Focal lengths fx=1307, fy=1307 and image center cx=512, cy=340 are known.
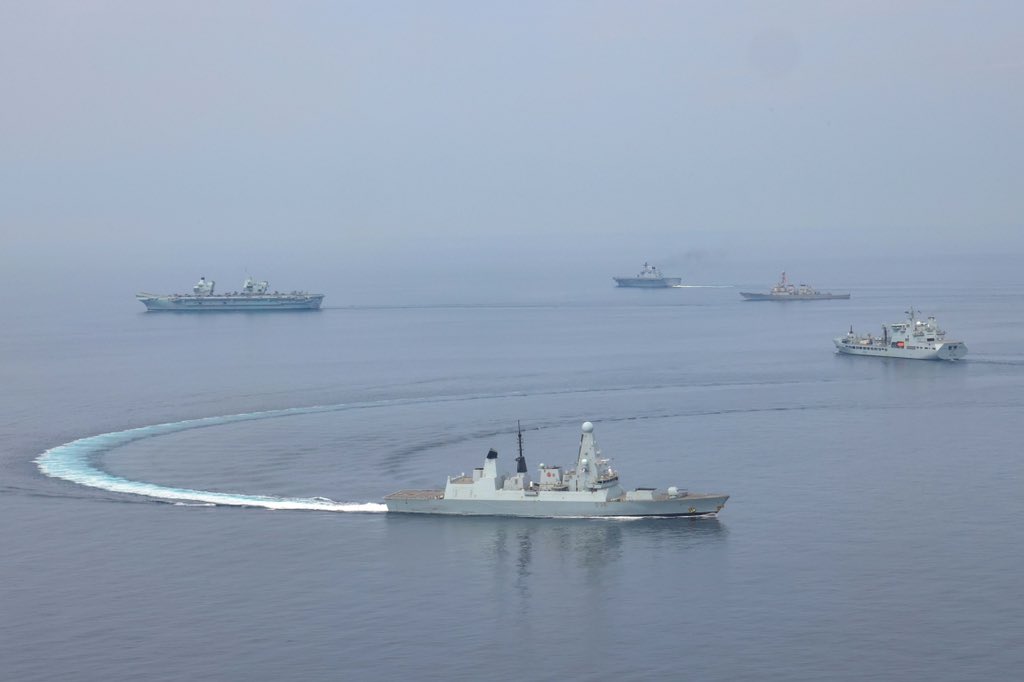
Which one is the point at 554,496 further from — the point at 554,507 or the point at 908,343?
the point at 908,343

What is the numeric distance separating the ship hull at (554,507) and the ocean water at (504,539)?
3.63 ft

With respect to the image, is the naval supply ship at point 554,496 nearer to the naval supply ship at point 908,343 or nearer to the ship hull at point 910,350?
the ship hull at point 910,350

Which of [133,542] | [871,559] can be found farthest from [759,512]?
[133,542]

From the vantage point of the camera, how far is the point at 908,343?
175 meters

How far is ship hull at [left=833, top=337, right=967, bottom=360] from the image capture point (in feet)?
549

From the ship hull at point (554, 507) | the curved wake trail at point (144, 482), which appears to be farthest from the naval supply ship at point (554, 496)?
the curved wake trail at point (144, 482)

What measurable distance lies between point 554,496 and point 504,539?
608 centimetres

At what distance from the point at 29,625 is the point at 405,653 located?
2011 cm

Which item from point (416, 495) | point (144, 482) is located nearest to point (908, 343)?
point (416, 495)

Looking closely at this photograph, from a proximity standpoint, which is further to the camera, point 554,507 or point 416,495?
point 416,495

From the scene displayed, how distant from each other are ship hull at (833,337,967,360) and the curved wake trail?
261 feet

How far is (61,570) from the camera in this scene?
246ft

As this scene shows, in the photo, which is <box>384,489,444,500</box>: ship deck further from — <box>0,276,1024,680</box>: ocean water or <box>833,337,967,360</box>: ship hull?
<box>833,337,967,360</box>: ship hull

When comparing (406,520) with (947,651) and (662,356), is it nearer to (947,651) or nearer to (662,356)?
(947,651)
